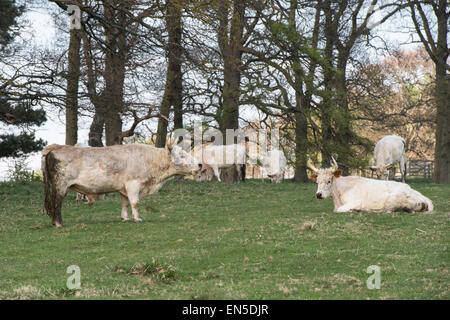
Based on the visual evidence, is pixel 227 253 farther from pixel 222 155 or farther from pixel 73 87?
pixel 222 155

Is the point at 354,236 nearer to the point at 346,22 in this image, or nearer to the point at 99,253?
the point at 99,253

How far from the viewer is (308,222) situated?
1238 centimetres

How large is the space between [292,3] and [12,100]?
12642 millimetres

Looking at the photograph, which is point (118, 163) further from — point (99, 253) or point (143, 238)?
point (99, 253)

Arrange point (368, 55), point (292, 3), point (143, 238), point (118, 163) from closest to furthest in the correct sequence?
point (143, 238), point (118, 163), point (292, 3), point (368, 55)

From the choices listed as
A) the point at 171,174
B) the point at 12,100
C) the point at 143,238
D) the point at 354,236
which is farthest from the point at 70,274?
the point at 12,100

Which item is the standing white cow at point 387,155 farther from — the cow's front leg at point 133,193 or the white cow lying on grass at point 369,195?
the cow's front leg at point 133,193

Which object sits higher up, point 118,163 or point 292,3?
point 292,3

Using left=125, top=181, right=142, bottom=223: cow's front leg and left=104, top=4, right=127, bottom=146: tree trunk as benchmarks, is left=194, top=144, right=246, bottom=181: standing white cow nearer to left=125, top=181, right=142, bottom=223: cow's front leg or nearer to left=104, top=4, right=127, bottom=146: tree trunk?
left=104, top=4, right=127, bottom=146: tree trunk

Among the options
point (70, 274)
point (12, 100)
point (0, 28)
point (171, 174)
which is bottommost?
point (70, 274)

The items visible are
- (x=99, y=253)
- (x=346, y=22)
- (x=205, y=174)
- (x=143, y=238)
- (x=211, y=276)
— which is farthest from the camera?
(x=205, y=174)

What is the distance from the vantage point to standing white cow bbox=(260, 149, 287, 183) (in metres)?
39.3

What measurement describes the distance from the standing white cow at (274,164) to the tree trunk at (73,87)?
17740 mm

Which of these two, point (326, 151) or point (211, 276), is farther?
point (326, 151)
